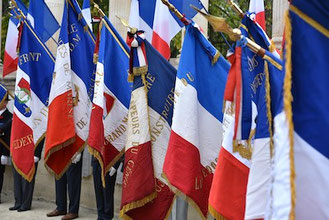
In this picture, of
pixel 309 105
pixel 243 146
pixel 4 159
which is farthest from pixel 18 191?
pixel 309 105

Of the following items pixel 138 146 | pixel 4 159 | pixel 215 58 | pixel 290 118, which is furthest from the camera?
pixel 4 159

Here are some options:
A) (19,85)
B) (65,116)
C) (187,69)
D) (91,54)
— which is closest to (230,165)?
(187,69)

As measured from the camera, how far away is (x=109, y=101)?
20.6 feet

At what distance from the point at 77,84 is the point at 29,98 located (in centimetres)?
80

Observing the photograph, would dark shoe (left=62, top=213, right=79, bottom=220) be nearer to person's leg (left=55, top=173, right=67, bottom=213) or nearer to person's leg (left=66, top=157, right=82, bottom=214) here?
person's leg (left=66, top=157, right=82, bottom=214)

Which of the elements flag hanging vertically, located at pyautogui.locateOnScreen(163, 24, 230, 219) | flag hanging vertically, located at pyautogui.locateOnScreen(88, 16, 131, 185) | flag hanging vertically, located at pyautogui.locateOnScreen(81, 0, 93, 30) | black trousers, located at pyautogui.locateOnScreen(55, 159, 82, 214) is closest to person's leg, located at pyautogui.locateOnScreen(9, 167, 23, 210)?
black trousers, located at pyautogui.locateOnScreen(55, 159, 82, 214)

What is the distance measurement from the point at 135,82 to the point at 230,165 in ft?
6.36

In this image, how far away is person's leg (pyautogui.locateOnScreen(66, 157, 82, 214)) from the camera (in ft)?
28.0

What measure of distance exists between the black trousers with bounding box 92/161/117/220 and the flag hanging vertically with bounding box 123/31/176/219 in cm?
238

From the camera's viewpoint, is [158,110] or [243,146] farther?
[158,110]

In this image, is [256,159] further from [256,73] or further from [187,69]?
[187,69]

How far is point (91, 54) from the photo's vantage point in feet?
23.6

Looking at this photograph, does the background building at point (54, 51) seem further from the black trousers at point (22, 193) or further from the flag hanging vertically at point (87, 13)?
the flag hanging vertically at point (87, 13)

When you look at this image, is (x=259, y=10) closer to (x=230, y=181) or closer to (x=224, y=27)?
(x=230, y=181)
